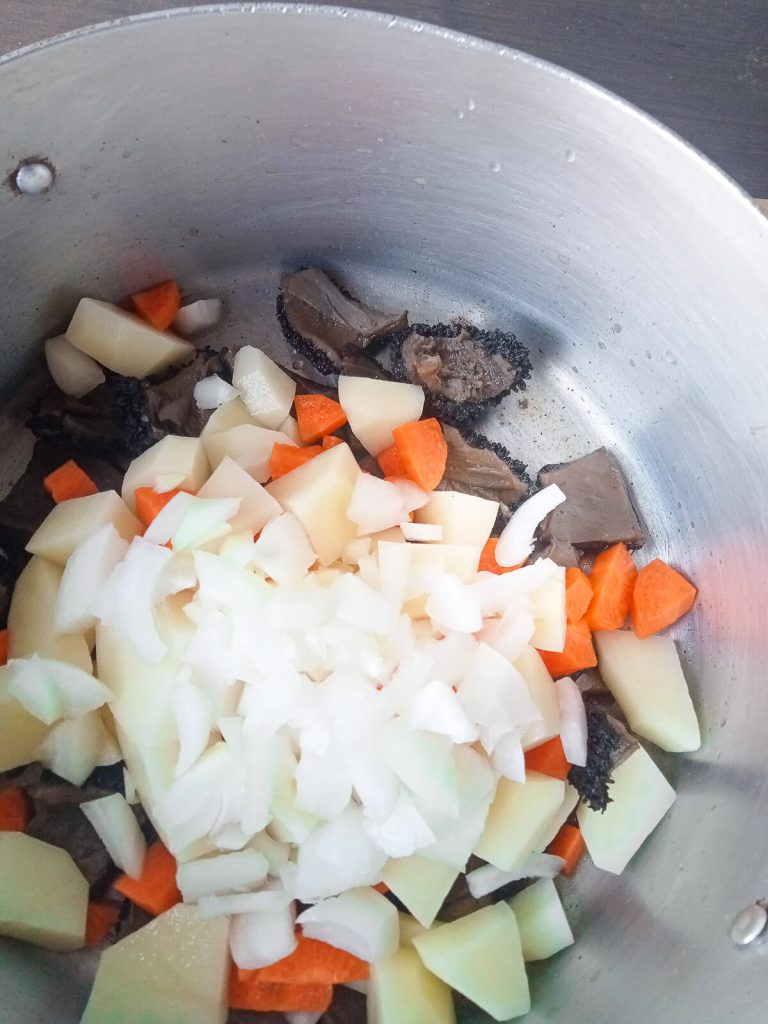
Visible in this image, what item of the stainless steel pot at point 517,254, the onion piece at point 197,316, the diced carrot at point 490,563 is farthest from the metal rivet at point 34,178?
the diced carrot at point 490,563

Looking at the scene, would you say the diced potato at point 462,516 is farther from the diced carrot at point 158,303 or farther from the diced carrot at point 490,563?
the diced carrot at point 158,303

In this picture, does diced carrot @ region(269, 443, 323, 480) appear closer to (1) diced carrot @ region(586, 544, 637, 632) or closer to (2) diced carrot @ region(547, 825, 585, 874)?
(1) diced carrot @ region(586, 544, 637, 632)

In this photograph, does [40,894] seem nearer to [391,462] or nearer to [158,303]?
[391,462]

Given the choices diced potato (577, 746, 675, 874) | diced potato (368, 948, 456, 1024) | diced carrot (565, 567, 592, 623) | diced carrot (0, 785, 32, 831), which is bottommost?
diced potato (368, 948, 456, 1024)

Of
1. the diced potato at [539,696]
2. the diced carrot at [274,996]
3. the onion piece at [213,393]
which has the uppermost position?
the onion piece at [213,393]

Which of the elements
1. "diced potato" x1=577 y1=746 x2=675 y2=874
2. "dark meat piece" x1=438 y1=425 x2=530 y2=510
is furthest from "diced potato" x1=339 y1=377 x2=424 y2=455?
"diced potato" x1=577 y1=746 x2=675 y2=874

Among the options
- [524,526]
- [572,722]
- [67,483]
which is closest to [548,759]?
[572,722]
